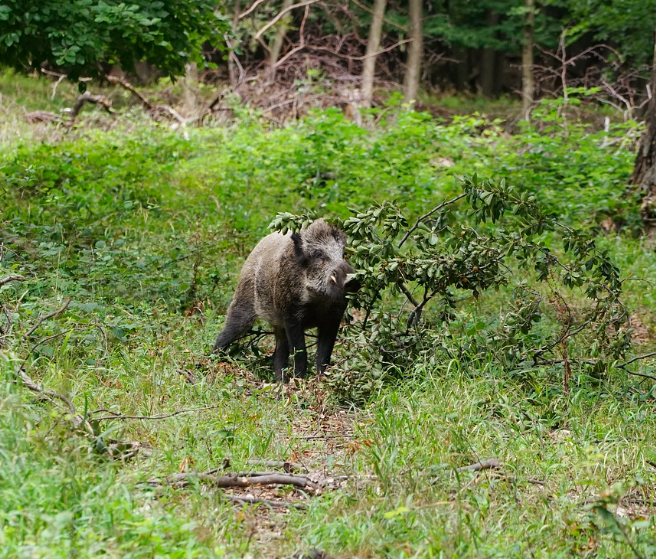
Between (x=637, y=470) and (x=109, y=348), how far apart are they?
3868 mm

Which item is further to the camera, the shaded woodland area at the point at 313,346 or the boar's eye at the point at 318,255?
the boar's eye at the point at 318,255

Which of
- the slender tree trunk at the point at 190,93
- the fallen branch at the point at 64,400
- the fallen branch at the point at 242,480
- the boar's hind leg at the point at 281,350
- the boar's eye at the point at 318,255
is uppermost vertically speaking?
the slender tree trunk at the point at 190,93

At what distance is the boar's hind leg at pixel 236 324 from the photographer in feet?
23.2

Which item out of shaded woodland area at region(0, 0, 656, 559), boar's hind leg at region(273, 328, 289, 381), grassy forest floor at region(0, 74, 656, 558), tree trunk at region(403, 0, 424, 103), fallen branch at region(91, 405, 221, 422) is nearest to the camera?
grassy forest floor at region(0, 74, 656, 558)

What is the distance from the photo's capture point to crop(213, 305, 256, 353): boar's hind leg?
23.2 ft

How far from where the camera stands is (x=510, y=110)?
25.4 meters

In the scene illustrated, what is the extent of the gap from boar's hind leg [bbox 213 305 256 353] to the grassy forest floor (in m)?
0.22

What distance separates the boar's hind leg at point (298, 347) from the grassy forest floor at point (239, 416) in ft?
1.22

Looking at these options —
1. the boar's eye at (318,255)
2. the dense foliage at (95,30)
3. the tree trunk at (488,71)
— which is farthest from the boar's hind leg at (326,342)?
the tree trunk at (488,71)

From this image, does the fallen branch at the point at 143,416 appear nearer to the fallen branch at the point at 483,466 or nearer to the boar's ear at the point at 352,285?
the boar's ear at the point at 352,285

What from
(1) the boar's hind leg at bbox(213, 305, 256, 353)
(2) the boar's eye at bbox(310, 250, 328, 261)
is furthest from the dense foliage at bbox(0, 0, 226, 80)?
(2) the boar's eye at bbox(310, 250, 328, 261)

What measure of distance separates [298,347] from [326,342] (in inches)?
9.2

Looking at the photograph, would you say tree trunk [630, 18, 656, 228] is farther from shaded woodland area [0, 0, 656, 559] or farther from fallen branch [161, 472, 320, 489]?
fallen branch [161, 472, 320, 489]

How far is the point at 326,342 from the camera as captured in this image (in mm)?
6543
